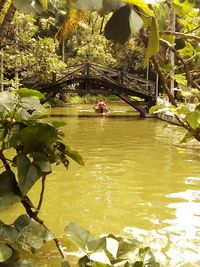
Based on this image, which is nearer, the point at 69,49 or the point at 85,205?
the point at 85,205

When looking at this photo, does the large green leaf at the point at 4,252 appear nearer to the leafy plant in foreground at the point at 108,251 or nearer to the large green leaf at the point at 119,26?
the leafy plant in foreground at the point at 108,251

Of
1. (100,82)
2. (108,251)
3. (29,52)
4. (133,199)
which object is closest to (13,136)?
(108,251)

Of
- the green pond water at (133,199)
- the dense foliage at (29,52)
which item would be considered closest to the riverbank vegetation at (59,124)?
the green pond water at (133,199)

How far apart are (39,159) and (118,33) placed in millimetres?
445

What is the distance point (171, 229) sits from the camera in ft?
18.3

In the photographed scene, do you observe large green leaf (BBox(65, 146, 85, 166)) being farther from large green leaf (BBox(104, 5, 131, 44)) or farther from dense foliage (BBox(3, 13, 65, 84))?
dense foliage (BBox(3, 13, 65, 84))

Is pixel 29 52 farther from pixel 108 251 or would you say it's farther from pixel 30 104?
pixel 108 251

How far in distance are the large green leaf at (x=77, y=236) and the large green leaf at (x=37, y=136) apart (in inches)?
8.2

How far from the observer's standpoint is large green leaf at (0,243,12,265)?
0.95 metres

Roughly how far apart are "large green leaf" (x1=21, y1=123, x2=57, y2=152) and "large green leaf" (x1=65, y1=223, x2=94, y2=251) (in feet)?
0.69

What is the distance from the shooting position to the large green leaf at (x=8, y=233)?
1.00 meters

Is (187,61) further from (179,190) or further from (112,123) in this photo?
(112,123)

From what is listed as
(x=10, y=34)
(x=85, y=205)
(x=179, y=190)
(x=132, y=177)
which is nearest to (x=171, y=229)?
(x=85, y=205)

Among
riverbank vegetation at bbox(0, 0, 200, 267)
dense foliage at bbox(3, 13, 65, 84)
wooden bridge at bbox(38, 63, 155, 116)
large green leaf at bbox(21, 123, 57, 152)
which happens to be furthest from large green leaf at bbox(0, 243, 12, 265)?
wooden bridge at bbox(38, 63, 155, 116)
